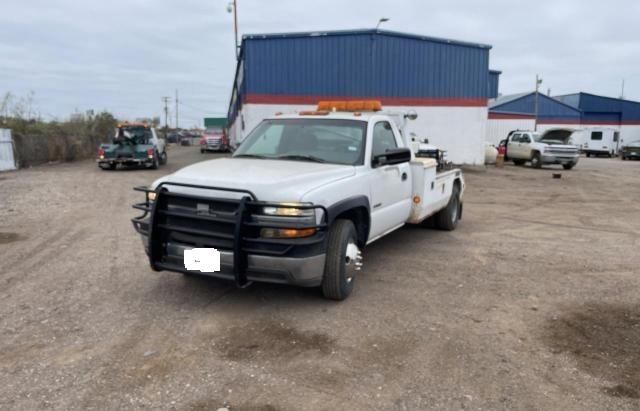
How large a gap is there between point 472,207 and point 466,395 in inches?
352

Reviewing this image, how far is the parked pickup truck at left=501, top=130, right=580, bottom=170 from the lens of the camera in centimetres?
2383

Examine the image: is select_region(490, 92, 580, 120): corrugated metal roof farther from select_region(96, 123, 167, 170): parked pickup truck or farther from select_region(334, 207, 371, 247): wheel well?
select_region(334, 207, 371, 247): wheel well

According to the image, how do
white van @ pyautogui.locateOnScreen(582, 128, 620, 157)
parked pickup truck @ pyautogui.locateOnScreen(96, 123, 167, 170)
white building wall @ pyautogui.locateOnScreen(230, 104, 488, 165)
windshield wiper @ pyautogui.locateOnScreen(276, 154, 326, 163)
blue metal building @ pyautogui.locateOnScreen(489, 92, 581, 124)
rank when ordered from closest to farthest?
A: windshield wiper @ pyautogui.locateOnScreen(276, 154, 326, 163) → parked pickup truck @ pyautogui.locateOnScreen(96, 123, 167, 170) → white building wall @ pyautogui.locateOnScreen(230, 104, 488, 165) → blue metal building @ pyautogui.locateOnScreen(489, 92, 581, 124) → white van @ pyautogui.locateOnScreen(582, 128, 620, 157)

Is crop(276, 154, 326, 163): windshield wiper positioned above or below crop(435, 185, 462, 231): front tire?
above

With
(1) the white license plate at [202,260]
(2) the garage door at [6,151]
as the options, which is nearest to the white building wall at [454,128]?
(2) the garage door at [6,151]

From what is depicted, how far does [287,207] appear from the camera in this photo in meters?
4.22

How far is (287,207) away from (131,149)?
17.1 m

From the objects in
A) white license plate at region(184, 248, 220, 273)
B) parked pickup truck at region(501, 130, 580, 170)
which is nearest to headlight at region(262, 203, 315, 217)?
white license plate at region(184, 248, 220, 273)

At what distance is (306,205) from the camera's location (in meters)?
4.23

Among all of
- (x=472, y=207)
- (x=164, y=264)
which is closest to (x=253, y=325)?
(x=164, y=264)

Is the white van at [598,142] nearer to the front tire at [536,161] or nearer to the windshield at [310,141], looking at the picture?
the front tire at [536,161]

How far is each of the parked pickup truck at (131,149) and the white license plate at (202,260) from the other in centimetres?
1629

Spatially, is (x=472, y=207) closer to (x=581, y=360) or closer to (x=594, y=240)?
(x=594, y=240)

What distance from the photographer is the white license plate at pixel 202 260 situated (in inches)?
175
